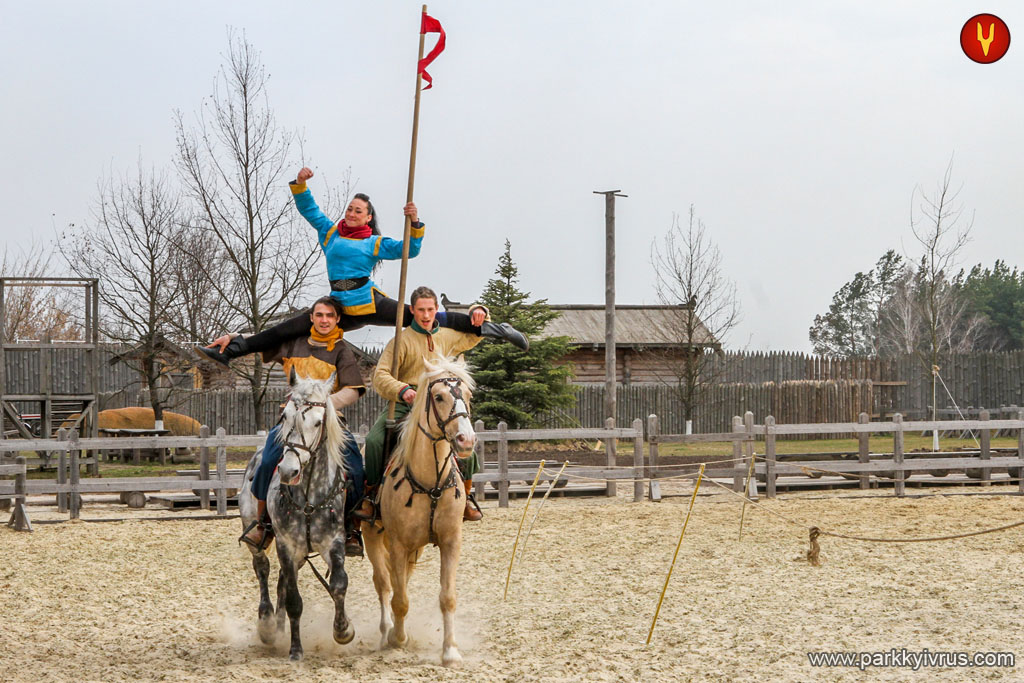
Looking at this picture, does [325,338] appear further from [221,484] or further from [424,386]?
[221,484]

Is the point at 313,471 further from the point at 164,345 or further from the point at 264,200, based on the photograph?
the point at 164,345

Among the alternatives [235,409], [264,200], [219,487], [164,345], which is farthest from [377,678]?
[235,409]

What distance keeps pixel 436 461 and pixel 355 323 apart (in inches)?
50.5

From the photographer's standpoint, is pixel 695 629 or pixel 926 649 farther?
pixel 695 629

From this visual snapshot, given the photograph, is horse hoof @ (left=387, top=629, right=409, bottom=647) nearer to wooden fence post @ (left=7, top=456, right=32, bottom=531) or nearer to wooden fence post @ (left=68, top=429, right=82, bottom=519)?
wooden fence post @ (left=7, top=456, right=32, bottom=531)

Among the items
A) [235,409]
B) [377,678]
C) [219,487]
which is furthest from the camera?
[235,409]

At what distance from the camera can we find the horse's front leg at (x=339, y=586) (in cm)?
623

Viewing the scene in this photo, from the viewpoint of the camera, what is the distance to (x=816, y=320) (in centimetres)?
7431

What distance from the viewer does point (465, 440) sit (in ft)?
19.3

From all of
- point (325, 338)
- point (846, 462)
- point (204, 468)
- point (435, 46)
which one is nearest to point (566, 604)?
point (325, 338)

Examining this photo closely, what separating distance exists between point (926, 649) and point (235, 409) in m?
24.7

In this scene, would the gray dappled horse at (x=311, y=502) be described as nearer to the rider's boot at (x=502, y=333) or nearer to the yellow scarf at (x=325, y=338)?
the yellow scarf at (x=325, y=338)

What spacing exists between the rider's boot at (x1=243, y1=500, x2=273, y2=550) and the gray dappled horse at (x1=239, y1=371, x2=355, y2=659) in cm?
29

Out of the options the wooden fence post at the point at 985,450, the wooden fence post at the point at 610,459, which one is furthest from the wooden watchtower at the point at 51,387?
the wooden fence post at the point at 985,450
